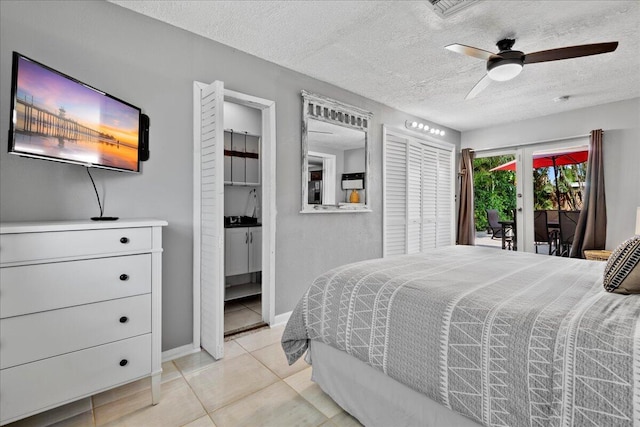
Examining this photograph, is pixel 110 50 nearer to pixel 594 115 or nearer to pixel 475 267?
pixel 475 267

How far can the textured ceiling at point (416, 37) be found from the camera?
2051 millimetres

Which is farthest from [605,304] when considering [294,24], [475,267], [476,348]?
[294,24]

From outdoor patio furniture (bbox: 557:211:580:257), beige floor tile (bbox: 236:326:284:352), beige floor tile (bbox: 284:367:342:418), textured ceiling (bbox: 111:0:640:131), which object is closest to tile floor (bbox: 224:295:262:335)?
beige floor tile (bbox: 236:326:284:352)

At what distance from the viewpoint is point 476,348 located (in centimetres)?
108

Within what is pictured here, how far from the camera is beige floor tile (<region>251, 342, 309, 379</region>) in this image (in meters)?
2.08

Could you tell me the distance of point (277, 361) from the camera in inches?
87.4

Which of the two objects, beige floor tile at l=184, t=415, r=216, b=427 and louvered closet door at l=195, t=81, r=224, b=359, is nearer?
beige floor tile at l=184, t=415, r=216, b=427

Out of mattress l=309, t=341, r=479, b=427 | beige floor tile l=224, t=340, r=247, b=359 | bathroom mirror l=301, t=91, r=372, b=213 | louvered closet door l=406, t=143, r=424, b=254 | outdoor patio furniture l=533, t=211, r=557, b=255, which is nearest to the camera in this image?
mattress l=309, t=341, r=479, b=427

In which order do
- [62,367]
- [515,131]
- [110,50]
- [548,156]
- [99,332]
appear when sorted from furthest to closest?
1. [548,156]
2. [515,131]
3. [110,50]
4. [99,332]
5. [62,367]

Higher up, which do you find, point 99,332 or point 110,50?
point 110,50

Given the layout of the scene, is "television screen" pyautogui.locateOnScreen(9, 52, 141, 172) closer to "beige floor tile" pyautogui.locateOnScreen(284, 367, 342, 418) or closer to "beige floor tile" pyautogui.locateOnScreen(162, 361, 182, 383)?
"beige floor tile" pyautogui.locateOnScreen(162, 361, 182, 383)

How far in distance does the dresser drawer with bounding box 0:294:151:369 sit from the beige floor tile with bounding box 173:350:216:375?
59 cm

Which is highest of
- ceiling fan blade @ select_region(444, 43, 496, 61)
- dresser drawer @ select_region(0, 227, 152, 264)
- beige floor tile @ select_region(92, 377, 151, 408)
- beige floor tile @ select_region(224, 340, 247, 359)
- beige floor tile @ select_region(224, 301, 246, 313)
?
ceiling fan blade @ select_region(444, 43, 496, 61)

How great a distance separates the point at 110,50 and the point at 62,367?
6.32 ft
